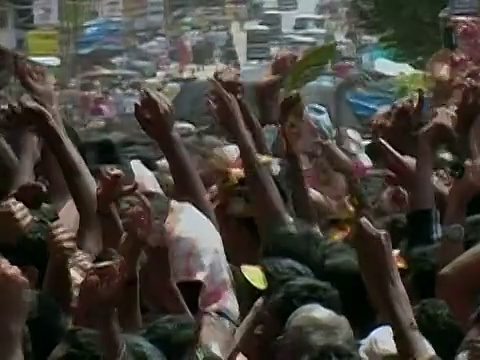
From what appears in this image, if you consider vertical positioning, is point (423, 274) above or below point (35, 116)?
below

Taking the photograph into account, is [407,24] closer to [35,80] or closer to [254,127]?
[254,127]

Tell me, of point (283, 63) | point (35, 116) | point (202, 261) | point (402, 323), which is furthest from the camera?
point (283, 63)

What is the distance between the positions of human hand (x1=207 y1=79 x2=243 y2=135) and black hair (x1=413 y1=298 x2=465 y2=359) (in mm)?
551

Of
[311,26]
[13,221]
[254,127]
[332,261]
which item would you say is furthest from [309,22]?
[13,221]

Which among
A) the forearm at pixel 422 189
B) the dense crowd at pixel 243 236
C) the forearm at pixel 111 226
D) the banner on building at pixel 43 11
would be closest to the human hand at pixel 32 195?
the dense crowd at pixel 243 236

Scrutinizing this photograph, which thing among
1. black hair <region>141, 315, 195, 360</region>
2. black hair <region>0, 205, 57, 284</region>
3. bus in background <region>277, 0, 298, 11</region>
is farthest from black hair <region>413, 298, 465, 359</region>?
bus in background <region>277, 0, 298, 11</region>

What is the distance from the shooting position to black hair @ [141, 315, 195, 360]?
1.40 m

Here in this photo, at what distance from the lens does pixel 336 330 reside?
4.35 ft

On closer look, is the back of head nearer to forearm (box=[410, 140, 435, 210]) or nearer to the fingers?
the fingers

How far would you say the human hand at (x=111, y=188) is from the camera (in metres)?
1.57

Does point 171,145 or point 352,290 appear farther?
point 171,145

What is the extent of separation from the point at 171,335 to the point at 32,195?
0.50m

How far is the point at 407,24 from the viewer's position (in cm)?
276

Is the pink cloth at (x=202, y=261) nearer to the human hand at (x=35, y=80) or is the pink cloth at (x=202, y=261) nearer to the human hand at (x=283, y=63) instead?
the human hand at (x=35, y=80)
